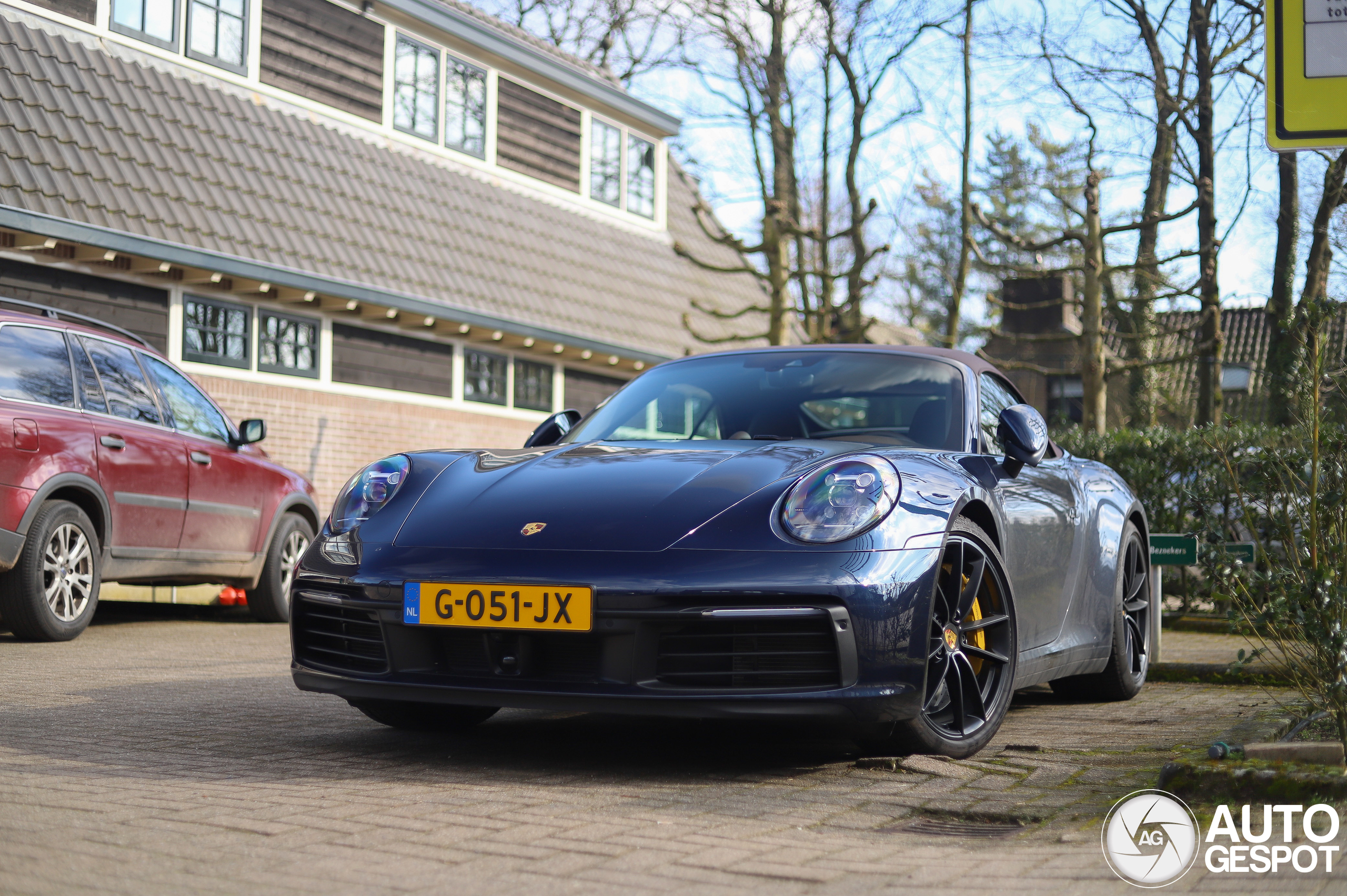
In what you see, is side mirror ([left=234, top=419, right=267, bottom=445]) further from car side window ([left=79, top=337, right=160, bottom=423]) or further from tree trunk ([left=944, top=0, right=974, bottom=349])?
tree trunk ([left=944, top=0, right=974, bottom=349])

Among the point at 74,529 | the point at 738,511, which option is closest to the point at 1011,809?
the point at 738,511

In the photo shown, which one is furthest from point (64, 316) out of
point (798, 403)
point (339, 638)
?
point (798, 403)

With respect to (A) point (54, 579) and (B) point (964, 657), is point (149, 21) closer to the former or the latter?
(A) point (54, 579)

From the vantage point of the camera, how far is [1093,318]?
48.5 feet

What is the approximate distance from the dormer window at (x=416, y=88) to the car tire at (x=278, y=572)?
8087mm

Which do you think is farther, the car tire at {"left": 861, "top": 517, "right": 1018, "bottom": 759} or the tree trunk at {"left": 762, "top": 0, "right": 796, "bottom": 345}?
the tree trunk at {"left": 762, "top": 0, "right": 796, "bottom": 345}

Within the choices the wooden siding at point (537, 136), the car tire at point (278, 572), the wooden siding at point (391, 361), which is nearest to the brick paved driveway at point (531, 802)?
the car tire at point (278, 572)

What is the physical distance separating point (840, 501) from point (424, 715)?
1.71 metres

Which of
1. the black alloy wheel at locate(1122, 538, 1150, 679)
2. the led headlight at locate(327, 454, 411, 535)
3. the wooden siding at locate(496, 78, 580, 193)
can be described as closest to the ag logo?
the led headlight at locate(327, 454, 411, 535)

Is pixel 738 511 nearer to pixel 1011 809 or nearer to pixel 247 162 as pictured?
pixel 1011 809

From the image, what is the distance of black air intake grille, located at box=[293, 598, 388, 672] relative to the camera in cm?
416

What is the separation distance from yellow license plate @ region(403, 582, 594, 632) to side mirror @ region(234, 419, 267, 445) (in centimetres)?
568

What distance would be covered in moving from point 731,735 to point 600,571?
3.87ft

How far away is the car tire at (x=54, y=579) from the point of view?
7.40 m
